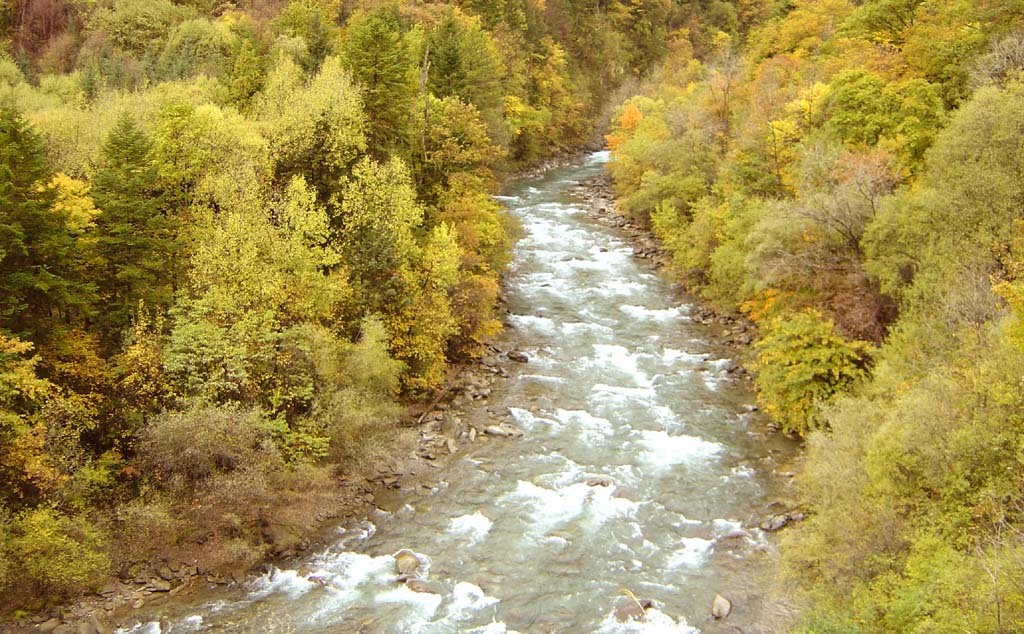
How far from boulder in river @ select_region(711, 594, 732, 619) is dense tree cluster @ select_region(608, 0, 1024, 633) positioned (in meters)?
2.52

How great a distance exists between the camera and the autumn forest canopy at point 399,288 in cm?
2034

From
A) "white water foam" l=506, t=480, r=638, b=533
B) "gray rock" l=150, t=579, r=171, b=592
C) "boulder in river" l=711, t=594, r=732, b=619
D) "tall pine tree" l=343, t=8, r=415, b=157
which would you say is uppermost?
"tall pine tree" l=343, t=8, r=415, b=157

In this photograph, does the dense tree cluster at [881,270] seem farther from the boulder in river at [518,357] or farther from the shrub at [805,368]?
the boulder in river at [518,357]

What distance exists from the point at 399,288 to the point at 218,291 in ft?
30.3

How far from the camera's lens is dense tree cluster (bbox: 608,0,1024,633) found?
18.5 meters

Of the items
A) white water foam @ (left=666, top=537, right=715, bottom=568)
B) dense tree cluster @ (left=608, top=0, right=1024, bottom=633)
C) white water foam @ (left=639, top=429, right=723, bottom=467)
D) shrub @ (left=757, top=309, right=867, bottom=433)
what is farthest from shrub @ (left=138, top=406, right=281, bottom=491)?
shrub @ (left=757, top=309, right=867, bottom=433)

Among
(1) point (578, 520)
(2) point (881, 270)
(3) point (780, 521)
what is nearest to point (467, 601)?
(1) point (578, 520)

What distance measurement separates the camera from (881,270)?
32062 millimetres

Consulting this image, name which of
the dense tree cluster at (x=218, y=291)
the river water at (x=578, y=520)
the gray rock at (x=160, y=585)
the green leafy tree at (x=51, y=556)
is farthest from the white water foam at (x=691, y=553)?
the green leafy tree at (x=51, y=556)

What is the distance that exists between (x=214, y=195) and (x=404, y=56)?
20342mm

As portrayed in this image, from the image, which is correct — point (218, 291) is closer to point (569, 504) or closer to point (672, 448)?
point (569, 504)

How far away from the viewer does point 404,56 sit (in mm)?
48375

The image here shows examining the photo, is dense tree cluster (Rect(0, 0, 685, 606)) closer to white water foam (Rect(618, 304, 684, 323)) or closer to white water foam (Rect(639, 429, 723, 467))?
white water foam (Rect(618, 304, 684, 323))

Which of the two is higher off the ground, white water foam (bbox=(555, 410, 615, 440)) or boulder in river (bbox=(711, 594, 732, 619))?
white water foam (bbox=(555, 410, 615, 440))
